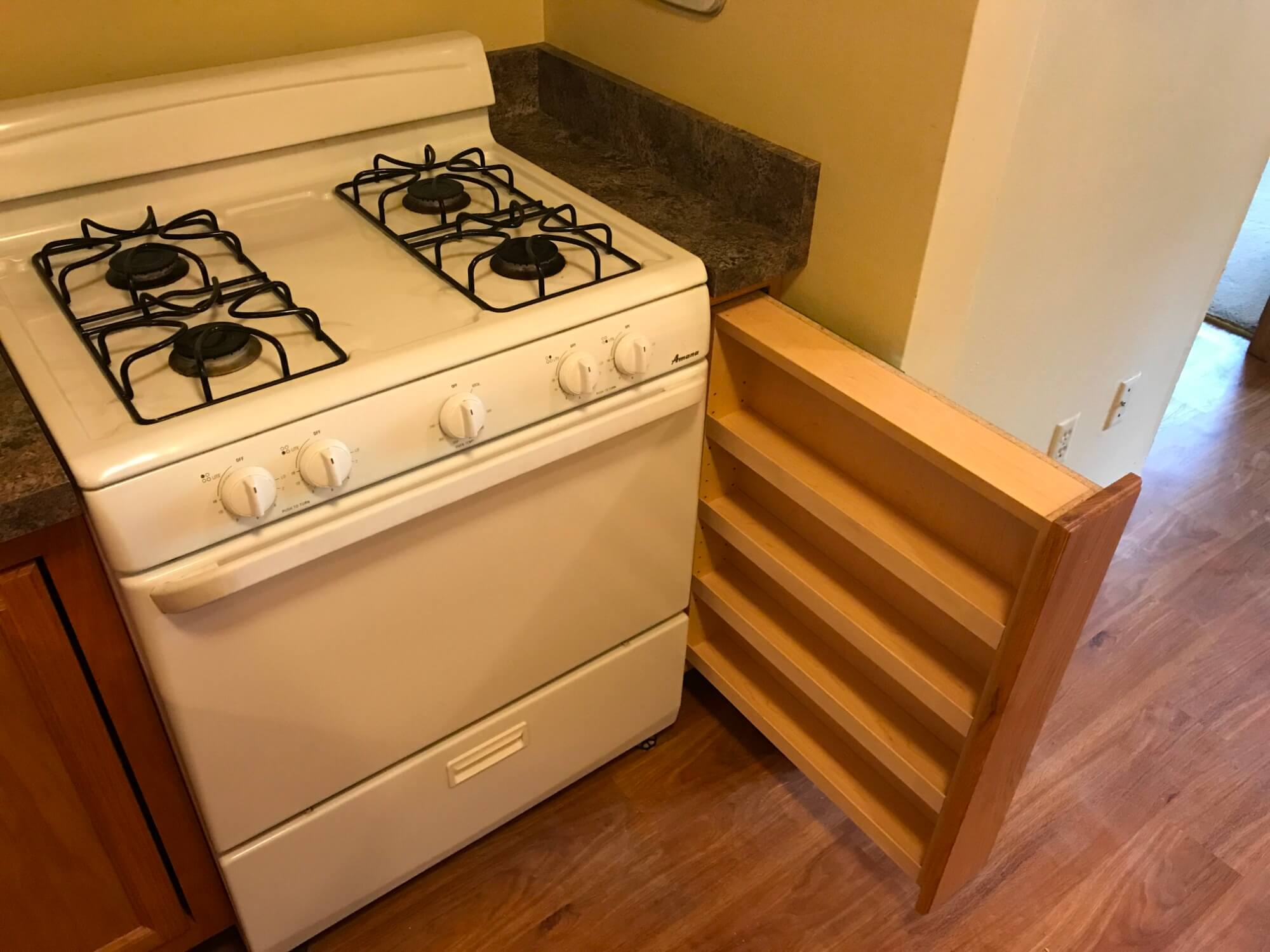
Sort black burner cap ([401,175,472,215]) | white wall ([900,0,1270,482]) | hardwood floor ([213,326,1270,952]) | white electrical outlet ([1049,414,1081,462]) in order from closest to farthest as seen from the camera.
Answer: white wall ([900,0,1270,482]) → black burner cap ([401,175,472,215]) → hardwood floor ([213,326,1270,952]) → white electrical outlet ([1049,414,1081,462])

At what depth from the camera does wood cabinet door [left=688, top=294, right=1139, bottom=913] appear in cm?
106

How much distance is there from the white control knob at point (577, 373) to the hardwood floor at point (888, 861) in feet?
2.74

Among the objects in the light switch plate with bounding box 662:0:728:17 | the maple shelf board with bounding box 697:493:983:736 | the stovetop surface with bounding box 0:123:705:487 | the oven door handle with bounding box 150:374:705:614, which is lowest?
the maple shelf board with bounding box 697:493:983:736

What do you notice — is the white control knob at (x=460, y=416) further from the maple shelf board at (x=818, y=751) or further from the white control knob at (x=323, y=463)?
the maple shelf board at (x=818, y=751)

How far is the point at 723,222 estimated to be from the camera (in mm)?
1341

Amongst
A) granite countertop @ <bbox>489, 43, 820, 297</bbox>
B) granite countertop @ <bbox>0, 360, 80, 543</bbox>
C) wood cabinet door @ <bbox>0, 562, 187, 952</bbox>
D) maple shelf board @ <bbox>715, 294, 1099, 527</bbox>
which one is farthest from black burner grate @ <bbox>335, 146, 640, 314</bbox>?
wood cabinet door @ <bbox>0, 562, 187, 952</bbox>

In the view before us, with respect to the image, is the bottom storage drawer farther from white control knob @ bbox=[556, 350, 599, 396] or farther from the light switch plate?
the light switch plate

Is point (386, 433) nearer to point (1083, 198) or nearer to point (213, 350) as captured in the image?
point (213, 350)

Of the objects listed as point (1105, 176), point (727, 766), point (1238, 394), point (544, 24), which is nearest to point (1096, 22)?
point (1105, 176)

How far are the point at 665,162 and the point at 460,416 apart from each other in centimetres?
67

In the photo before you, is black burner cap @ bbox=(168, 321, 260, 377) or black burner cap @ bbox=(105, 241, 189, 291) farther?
black burner cap @ bbox=(105, 241, 189, 291)

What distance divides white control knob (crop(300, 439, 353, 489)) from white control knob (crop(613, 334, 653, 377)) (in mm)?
322

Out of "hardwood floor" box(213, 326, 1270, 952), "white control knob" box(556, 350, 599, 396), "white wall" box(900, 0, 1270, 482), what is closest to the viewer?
"white control knob" box(556, 350, 599, 396)

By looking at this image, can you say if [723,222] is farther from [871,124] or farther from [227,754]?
[227,754]
